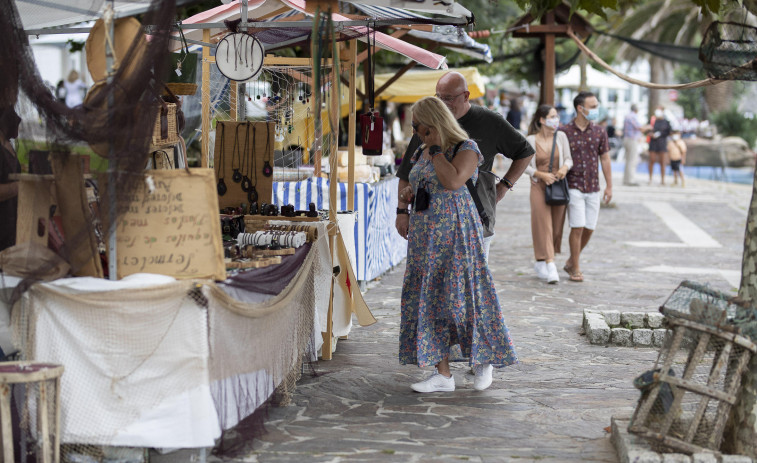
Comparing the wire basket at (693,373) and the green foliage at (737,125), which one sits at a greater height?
the green foliage at (737,125)

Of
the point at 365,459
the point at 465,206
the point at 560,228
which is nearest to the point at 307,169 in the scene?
the point at 560,228

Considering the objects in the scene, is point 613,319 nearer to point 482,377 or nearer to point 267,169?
point 482,377

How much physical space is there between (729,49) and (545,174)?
490cm

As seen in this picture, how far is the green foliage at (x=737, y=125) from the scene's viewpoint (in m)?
36.4

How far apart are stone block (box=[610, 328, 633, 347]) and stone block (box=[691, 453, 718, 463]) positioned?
10.3ft

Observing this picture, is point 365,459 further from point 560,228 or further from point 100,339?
point 560,228

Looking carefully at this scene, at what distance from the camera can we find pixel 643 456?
446 centimetres

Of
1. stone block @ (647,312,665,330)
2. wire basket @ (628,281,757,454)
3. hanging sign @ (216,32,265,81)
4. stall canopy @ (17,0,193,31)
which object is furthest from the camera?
stone block @ (647,312,665,330)

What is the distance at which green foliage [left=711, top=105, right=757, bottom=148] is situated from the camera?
119 feet

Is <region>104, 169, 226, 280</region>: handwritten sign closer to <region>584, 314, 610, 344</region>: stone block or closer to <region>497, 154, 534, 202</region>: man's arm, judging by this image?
<region>497, 154, 534, 202</region>: man's arm

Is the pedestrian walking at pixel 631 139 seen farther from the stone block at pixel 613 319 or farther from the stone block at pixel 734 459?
the stone block at pixel 734 459

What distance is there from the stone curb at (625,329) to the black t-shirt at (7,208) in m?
4.57

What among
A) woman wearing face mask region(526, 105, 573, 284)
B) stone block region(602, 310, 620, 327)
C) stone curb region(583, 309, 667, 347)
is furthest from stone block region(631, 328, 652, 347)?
woman wearing face mask region(526, 105, 573, 284)

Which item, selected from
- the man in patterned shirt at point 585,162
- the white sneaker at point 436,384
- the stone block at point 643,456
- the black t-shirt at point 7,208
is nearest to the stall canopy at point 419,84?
the man in patterned shirt at point 585,162
